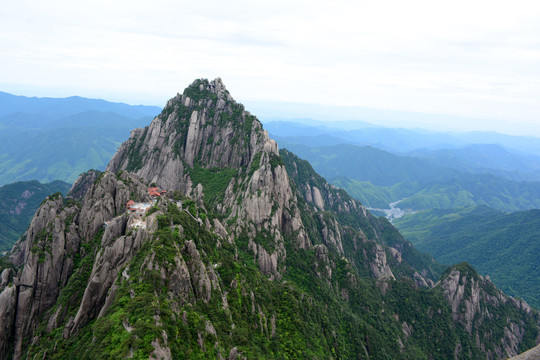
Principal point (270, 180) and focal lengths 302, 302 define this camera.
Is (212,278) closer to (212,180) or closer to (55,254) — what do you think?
(55,254)

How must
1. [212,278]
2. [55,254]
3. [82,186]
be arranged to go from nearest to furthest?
[55,254]
[212,278]
[82,186]

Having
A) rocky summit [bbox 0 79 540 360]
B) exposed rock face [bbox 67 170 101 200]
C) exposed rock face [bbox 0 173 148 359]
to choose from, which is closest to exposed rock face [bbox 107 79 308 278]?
rocky summit [bbox 0 79 540 360]

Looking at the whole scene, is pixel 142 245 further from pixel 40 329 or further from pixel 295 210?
pixel 295 210

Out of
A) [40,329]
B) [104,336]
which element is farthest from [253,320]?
[40,329]

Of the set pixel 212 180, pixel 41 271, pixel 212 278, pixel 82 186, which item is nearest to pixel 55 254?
pixel 41 271

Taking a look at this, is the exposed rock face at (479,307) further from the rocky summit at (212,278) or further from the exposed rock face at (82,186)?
the exposed rock face at (82,186)

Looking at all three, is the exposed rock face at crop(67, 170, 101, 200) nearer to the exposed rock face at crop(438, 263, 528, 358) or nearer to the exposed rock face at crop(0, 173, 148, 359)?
the exposed rock face at crop(0, 173, 148, 359)

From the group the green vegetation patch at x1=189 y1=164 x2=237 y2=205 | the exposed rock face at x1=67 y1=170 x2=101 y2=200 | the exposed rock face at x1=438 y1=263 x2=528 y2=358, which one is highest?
the green vegetation patch at x1=189 y1=164 x2=237 y2=205

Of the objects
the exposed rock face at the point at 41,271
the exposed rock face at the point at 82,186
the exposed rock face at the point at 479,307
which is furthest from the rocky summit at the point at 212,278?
the exposed rock face at the point at 82,186
